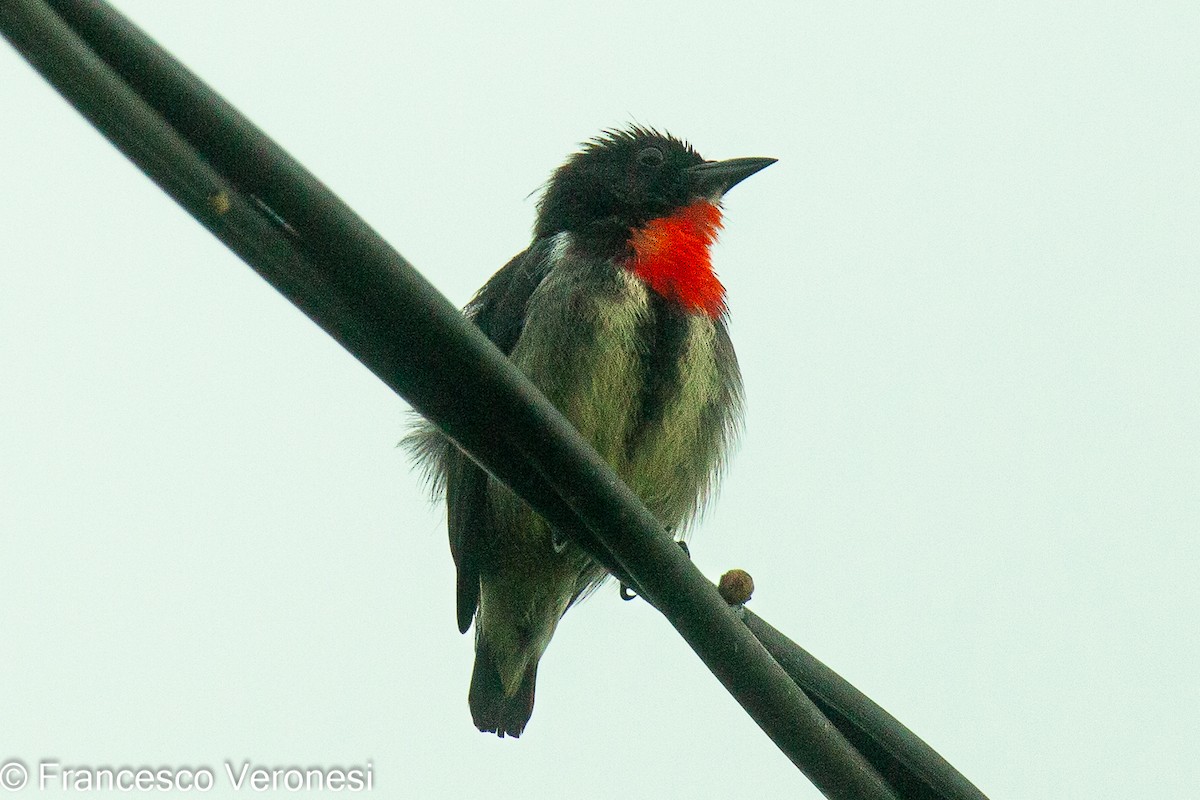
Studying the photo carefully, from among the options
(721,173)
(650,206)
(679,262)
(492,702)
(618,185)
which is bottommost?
(492,702)

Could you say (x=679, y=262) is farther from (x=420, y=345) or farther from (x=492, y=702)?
(x=420, y=345)

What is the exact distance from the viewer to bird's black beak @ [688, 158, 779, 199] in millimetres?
5613

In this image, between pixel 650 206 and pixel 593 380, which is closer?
pixel 593 380

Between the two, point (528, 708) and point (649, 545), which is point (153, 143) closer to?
point (649, 545)

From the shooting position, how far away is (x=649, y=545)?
2391 mm

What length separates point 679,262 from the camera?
4801mm

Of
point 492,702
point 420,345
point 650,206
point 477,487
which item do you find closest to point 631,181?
point 650,206

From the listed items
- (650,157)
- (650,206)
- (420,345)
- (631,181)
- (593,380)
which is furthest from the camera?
(650,157)

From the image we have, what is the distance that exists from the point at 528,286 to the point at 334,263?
9.84 ft

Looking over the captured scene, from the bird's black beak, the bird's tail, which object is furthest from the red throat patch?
the bird's tail

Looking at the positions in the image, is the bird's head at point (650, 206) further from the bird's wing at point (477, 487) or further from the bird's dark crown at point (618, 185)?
the bird's wing at point (477, 487)

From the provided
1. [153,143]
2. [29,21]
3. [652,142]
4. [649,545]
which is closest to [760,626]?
[649,545]

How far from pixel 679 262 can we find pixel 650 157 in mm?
968

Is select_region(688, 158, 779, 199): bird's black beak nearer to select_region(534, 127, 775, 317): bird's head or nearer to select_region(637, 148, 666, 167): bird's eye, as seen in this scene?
select_region(534, 127, 775, 317): bird's head
